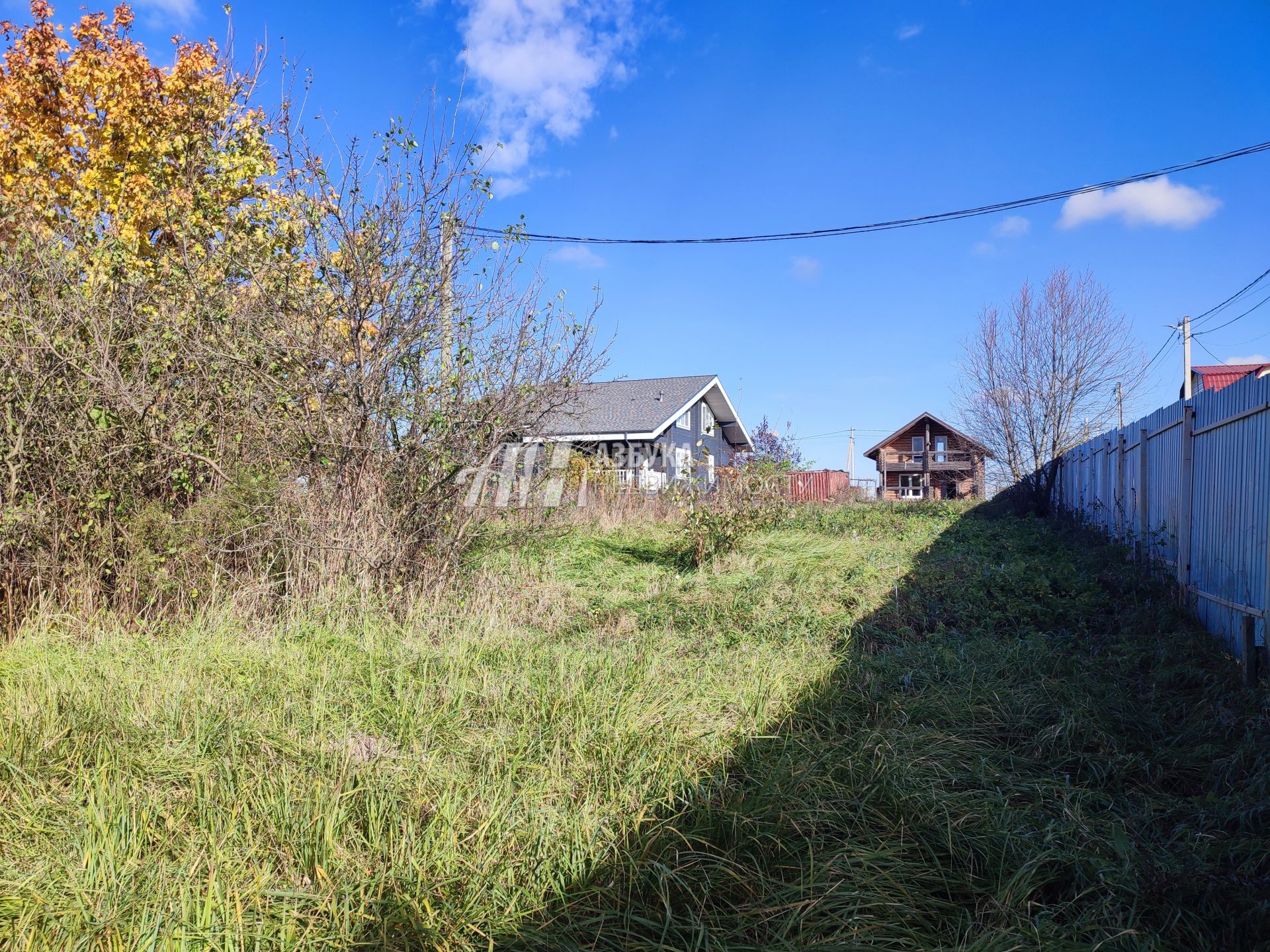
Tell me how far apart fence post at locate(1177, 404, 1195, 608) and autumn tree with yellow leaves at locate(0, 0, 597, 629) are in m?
4.93

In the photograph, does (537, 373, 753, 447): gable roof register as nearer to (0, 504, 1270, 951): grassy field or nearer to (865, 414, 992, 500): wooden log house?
(865, 414, 992, 500): wooden log house

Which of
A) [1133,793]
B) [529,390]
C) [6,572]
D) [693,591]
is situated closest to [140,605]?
[6,572]

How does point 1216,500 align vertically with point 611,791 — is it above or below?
above

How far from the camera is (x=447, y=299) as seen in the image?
19.0 feet

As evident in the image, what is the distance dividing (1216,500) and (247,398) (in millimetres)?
6585

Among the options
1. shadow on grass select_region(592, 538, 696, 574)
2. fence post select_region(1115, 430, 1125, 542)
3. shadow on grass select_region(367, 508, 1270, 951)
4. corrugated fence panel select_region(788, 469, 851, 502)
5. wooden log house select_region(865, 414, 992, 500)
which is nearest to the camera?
shadow on grass select_region(367, 508, 1270, 951)

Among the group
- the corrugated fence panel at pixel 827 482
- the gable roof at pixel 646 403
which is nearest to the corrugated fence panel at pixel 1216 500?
the gable roof at pixel 646 403

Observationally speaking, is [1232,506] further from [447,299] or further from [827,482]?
[827,482]

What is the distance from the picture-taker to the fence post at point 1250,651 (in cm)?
413

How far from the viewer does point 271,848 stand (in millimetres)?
2344

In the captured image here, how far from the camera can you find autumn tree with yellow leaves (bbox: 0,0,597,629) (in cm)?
515

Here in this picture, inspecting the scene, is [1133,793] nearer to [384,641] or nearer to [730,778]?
[730,778]

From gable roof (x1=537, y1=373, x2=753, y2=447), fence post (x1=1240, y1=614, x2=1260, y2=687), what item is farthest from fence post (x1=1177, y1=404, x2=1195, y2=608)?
gable roof (x1=537, y1=373, x2=753, y2=447)

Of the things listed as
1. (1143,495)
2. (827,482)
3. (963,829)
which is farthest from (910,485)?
(963,829)
